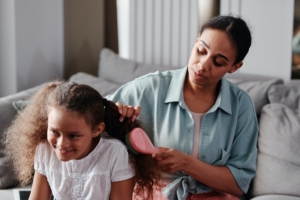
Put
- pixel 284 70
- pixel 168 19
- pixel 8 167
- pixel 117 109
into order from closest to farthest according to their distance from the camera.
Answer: pixel 117 109, pixel 8 167, pixel 284 70, pixel 168 19

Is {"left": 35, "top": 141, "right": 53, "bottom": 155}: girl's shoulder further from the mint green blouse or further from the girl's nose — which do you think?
the mint green blouse

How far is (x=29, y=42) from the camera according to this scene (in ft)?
8.45

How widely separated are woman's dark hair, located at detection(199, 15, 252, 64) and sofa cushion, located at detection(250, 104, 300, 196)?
569 millimetres

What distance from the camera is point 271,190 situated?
6.44ft

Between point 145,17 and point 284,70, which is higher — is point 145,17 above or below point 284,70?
above

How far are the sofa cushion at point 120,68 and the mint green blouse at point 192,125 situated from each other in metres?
0.80

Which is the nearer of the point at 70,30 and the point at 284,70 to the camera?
the point at 284,70

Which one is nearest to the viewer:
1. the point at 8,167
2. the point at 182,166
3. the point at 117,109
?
the point at 117,109

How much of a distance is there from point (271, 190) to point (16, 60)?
4.27ft

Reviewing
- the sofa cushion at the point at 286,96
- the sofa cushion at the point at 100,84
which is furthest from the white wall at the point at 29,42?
the sofa cushion at the point at 286,96

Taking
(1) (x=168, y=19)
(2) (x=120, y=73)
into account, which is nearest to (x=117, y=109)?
(2) (x=120, y=73)

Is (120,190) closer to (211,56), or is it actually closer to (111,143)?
(111,143)

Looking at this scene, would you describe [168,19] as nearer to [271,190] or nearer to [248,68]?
[248,68]

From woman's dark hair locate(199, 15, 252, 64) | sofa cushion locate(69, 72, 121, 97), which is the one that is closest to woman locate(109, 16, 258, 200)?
woman's dark hair locate(199, 15, 252, 64)
